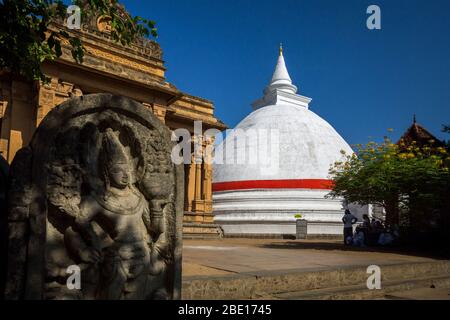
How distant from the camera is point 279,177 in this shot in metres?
27.3

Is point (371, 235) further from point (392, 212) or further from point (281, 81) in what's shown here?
point (281, 81)

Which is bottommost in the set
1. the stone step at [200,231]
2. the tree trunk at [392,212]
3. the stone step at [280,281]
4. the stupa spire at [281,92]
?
the stone step at [200,231]

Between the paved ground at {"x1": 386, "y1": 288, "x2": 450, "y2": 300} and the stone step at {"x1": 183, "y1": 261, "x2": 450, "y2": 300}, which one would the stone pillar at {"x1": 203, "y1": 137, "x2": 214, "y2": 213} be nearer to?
the stone step at {"x1": 183, "y1": 261, "x2": 450, "y2": 300}

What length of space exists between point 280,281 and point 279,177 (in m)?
22.7

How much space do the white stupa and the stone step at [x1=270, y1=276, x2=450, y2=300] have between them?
18.7 metres

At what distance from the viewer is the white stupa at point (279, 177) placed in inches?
992

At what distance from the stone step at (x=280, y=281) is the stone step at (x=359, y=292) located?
0.33 ft

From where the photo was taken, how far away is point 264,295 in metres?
4.51

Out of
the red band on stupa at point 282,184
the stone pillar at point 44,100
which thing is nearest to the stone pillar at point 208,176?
the red band on stupa at point 282,184

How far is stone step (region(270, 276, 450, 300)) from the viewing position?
4.64m

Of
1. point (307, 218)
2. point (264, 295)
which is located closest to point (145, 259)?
point (264, 295)

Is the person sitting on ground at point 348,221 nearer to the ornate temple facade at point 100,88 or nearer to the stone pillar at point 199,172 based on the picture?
the ornate temple facade at point 100,88

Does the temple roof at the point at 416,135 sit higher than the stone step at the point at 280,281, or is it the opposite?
the temple roof at the point at 416,135

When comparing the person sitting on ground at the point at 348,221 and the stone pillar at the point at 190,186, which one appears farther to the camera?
the stone pillar at the point at 190,186
